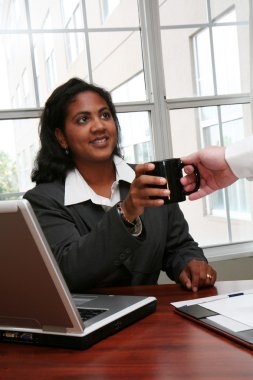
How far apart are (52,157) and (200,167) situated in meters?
0.76

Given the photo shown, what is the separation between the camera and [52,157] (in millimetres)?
1892

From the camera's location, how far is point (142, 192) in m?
1.11

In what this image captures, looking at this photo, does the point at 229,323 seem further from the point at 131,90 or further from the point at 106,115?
the point at 131,90

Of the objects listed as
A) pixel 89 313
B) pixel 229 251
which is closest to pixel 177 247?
pixel 89 313

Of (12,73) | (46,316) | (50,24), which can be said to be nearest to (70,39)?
(50,24)

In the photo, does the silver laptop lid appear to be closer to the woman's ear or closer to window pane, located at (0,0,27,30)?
the woman's ear

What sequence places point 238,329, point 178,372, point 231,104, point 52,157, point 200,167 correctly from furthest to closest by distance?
point 231,104 → point 52,157 → point 200,167 → point 238,329 → point 178,372

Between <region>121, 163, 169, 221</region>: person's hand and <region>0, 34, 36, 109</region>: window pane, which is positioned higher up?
<region>0, 34, 36, 109</region>: window pane

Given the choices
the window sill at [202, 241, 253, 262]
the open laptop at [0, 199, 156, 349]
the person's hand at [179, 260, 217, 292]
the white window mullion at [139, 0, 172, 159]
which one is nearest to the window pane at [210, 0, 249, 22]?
the white window mullion at [139, 0, 172, 159]

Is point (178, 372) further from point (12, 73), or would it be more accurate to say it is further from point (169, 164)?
point (12, 73)

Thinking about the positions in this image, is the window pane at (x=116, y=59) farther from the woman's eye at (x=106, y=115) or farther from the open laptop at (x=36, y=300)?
the open laptop at (x=36, y=300)

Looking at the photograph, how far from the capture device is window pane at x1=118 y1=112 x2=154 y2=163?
9.31ft

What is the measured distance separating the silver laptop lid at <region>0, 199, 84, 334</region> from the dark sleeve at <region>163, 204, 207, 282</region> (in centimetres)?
71

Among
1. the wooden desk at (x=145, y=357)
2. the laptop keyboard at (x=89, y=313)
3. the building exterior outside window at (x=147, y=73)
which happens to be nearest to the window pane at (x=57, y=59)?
the building exterior outside window at (x=147, y=73)
